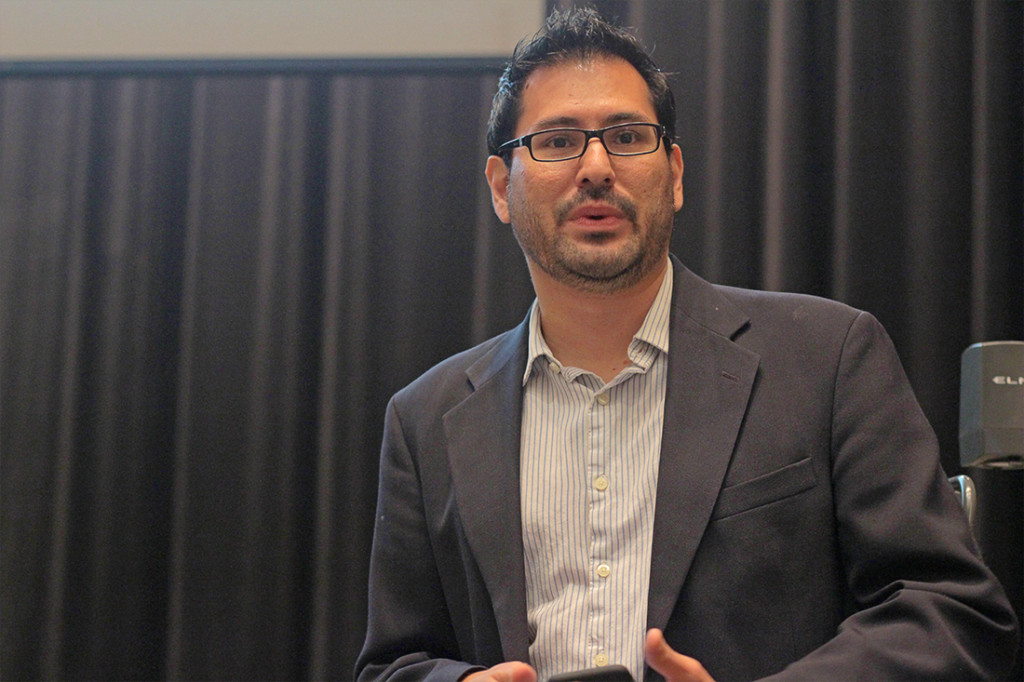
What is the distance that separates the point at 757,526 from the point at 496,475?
379 mm

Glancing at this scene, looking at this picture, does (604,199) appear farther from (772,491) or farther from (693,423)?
(772,491)

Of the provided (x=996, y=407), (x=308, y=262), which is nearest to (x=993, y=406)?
(x=996, y=407)

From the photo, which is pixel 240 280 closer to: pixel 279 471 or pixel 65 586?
pixel 279 471

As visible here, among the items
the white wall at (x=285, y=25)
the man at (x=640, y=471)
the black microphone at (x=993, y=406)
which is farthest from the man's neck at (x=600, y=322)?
the white wall at (x=285, y=25)

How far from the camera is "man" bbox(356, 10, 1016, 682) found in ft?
3.90

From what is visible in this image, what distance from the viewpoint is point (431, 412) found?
5.21 ft

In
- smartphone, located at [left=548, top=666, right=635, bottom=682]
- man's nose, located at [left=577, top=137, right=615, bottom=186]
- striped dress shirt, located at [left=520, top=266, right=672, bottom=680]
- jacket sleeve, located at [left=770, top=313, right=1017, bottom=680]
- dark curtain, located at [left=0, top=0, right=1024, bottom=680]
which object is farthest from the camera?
dark curtain, located at [left=0, top=0, right=1024, bottom=680]

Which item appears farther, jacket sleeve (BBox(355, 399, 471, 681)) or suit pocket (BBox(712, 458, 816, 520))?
jacket sleeve (BBox(355, 399, 471, 681))

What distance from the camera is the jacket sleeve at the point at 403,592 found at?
4.81ft

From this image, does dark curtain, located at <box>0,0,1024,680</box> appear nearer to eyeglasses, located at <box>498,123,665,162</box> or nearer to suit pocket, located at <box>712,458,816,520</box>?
eyeglasses, located at <box>498,123,665,162</box>

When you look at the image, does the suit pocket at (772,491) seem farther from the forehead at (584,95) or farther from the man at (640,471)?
the forehead at (584,95)

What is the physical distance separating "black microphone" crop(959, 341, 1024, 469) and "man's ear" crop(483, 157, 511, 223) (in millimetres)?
771

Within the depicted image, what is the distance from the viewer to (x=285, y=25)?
213 cm

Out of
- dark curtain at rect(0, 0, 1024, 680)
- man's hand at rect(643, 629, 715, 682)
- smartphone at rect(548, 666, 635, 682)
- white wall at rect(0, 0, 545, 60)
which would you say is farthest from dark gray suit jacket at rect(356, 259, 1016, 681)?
white wall at rect(0, 0, 545, 60)
